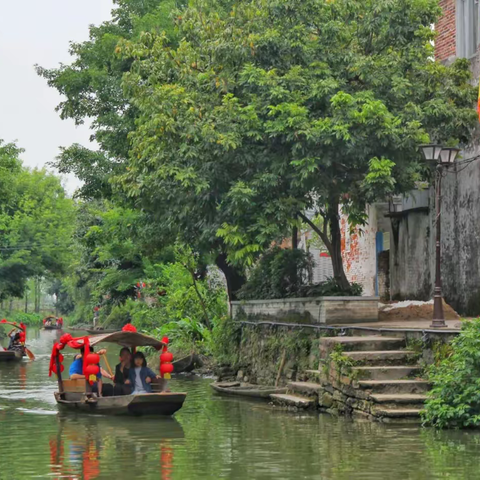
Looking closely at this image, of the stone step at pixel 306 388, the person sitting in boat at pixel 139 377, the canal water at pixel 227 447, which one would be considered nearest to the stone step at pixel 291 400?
the stone step at pixel 306 388

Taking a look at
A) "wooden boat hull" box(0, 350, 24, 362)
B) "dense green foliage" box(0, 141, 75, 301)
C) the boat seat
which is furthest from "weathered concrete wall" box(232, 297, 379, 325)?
"dense green foliage" box(0, 141, 75, 301)

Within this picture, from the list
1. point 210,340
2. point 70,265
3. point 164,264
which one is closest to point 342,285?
point 210,340

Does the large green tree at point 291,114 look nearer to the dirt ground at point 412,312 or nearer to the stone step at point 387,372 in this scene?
the dirt ground at point 412,312

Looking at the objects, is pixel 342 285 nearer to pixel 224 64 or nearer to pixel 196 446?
pixel 224 64

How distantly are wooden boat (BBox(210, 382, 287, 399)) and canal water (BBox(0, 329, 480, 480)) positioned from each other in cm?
105

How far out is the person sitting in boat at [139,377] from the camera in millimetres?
21625

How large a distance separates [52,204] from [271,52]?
165ft

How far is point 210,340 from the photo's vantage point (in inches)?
1262

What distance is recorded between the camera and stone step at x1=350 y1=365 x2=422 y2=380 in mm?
19109

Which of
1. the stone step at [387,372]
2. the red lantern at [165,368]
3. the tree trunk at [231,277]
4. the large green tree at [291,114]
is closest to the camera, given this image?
the stone step at [387,372]

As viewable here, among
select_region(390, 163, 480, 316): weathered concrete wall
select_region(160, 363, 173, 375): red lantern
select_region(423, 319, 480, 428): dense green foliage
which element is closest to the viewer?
select_region(423, 319, 480, 428): dense green foliage

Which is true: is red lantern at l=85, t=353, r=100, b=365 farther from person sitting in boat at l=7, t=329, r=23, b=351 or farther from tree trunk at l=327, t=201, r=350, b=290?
person sitting in boat at l=7, t=329, r=23, b=351

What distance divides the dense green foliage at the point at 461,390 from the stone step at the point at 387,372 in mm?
1578

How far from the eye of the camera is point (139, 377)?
71.5 ft
